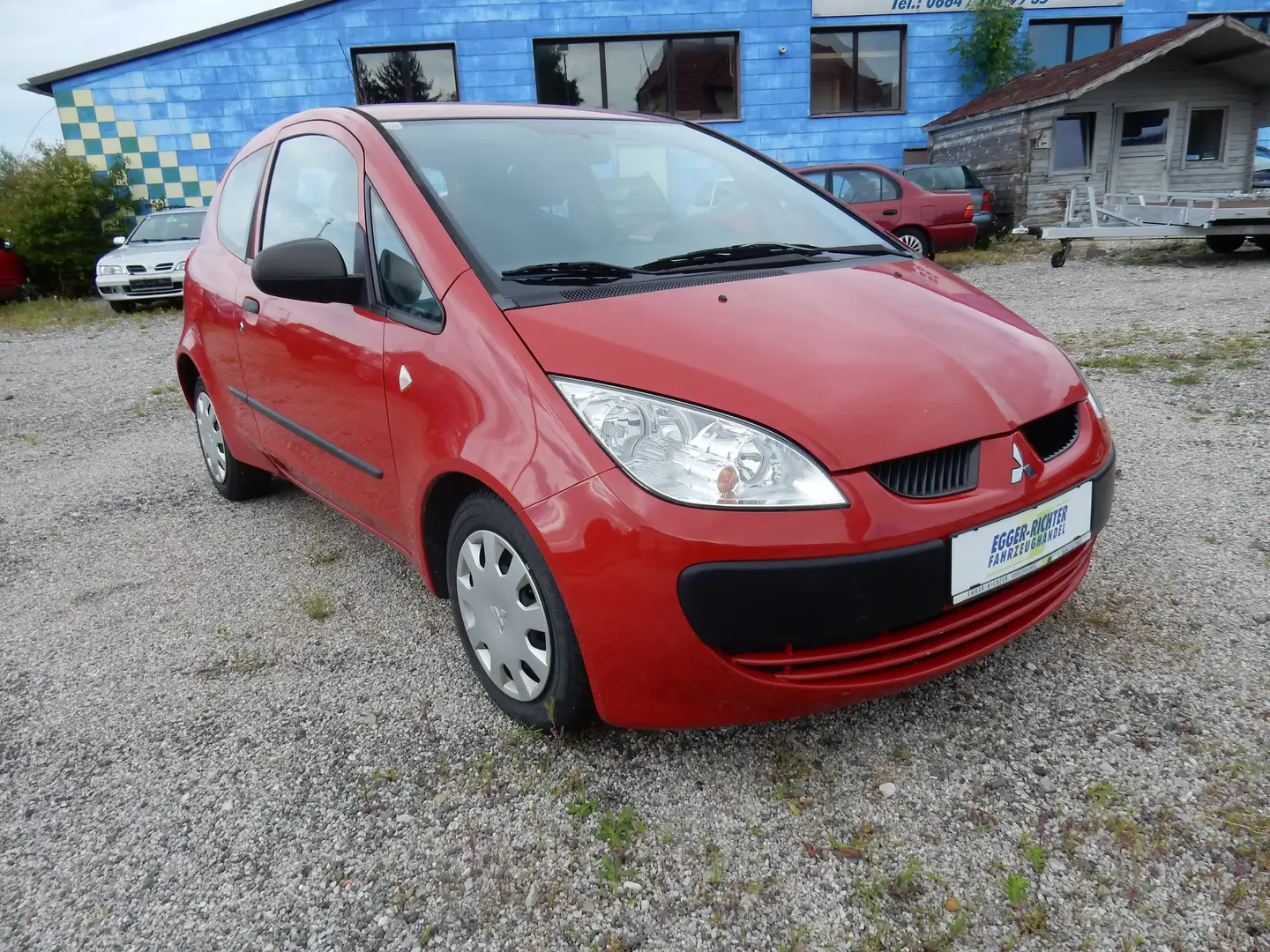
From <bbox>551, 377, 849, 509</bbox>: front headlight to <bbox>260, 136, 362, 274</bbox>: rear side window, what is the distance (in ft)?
3.54

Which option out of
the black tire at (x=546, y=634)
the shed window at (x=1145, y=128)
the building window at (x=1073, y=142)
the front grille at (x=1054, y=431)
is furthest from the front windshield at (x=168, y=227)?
the shed window at (x=1145, y=128)

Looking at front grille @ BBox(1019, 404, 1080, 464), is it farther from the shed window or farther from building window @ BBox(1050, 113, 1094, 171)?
the shed window

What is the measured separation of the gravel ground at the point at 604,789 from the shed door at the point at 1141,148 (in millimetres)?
15207

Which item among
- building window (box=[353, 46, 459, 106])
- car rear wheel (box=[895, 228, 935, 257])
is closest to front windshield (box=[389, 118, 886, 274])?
car rear wheel (box=[895, 228, 935, 257])

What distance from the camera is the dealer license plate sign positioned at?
1730mm

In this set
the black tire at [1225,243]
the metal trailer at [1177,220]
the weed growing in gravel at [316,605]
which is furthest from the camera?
the black tire at [1225,243]

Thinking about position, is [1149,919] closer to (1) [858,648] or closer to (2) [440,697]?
(1) [858,648]

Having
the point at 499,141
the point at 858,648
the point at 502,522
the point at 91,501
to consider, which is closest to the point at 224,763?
the point at 502,522

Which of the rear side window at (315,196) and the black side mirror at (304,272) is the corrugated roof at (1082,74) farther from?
the black side mirror at (304,272)

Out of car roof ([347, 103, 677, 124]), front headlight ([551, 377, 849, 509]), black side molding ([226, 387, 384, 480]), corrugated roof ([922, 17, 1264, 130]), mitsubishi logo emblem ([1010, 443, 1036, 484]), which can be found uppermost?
corrugated roof ([922, 17, 1264, 130])

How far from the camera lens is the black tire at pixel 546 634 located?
1811 millimetres

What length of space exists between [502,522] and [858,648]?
780mm

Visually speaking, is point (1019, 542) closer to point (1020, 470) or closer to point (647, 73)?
point (1020, 470)

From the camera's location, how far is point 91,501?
4.10 metres
